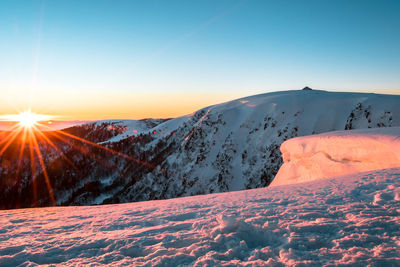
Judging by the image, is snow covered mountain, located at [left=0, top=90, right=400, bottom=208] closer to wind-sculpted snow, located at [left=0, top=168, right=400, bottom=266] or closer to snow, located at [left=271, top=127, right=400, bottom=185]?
snow, located at [left=271, top=127, right=400, bottom=185]

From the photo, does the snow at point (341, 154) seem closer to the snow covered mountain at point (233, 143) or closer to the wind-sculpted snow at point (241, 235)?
the wind-sculpted snow at point (241, 235)

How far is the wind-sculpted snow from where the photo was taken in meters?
2.74

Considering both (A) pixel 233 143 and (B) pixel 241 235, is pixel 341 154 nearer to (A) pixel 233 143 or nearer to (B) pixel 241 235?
(B) pixel 241 235

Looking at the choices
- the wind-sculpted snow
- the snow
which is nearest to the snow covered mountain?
the snow

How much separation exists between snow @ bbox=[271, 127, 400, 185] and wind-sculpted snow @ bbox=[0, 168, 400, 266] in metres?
3.55

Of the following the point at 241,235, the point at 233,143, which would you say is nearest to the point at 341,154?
the point at 241,235

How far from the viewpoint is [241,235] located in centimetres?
339

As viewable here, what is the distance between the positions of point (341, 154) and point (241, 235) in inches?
372

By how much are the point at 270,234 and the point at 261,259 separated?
2.40ft

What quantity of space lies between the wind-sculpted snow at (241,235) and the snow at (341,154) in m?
3.55

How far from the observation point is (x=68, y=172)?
71875 mm

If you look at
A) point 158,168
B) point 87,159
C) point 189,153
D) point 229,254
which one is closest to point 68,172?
point 87,159

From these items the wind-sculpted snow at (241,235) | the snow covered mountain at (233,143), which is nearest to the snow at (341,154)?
the wind-sculpted snow at (241,235)

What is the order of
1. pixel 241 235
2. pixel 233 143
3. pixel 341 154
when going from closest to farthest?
pixel 241 235 < pixel 341 154 < pixel 233 143
